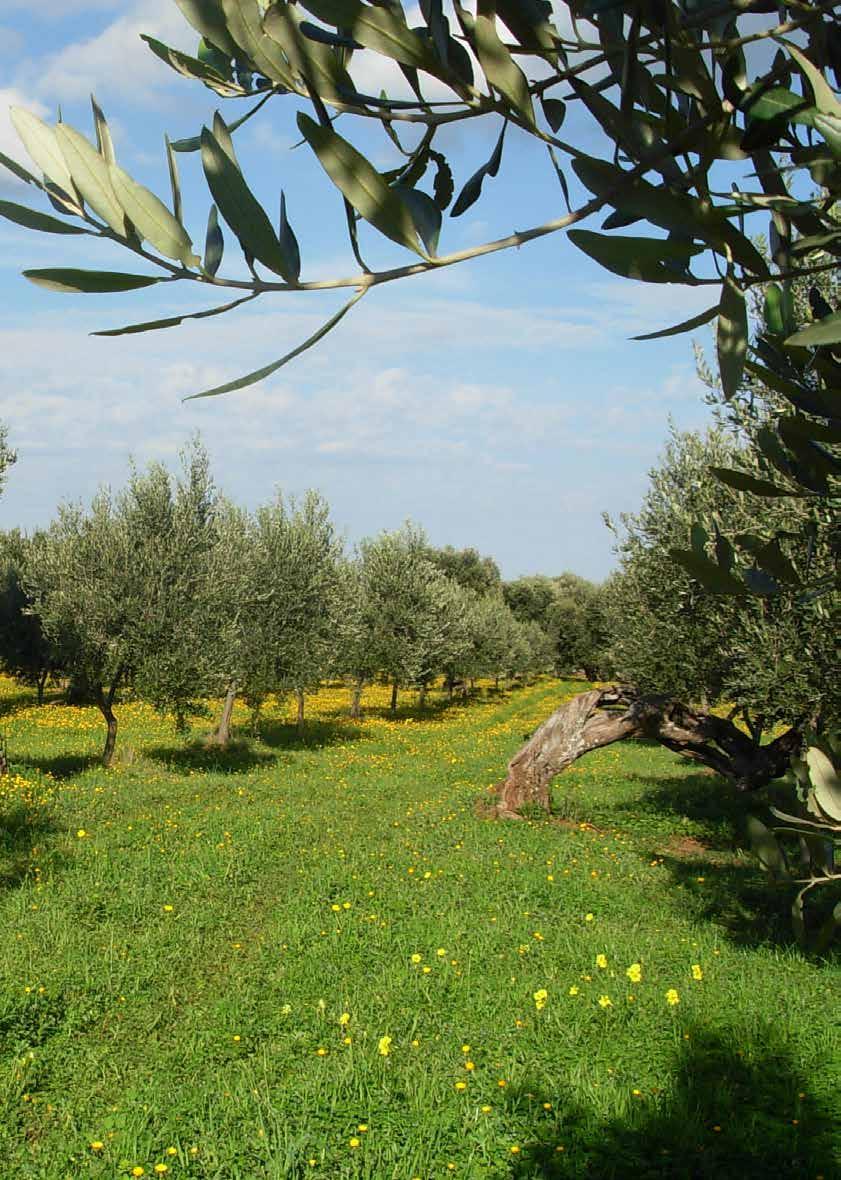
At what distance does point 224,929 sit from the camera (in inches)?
351

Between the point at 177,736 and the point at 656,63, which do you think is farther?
the point at 177,736

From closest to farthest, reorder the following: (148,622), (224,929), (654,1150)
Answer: (654,1150)
(224,929)
(148,622)

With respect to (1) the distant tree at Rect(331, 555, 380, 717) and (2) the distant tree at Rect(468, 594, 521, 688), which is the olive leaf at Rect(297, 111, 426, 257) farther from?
(2) the distant tree at Rect(468, 594, 521, 688)

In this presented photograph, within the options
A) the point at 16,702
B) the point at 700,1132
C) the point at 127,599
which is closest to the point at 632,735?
the point at 700,1132

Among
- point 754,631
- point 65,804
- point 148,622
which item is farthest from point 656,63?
point 148,622

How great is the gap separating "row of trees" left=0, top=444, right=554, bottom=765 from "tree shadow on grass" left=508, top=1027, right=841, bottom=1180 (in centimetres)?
1605

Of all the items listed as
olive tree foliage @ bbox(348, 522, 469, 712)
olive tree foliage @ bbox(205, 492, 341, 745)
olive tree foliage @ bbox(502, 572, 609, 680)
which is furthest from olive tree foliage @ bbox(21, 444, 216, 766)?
olive tree foliage @ bbox(502, 572, 609, 680)

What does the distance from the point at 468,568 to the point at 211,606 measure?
4161 cm

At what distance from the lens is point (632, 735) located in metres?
14.3

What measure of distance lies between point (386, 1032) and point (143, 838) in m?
6.57

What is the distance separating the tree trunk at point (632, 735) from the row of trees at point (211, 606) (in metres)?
8.81

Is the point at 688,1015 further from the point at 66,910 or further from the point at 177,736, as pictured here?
the point at 177,736

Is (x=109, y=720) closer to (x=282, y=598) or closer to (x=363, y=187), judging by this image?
(x=282, y=598)

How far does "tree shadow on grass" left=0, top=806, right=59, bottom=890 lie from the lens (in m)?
10.3
